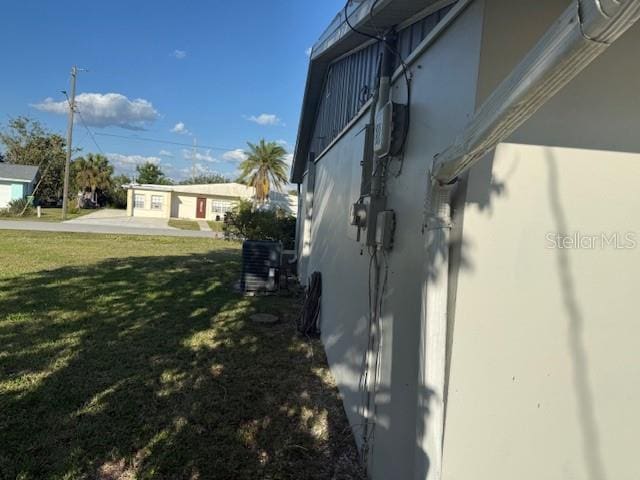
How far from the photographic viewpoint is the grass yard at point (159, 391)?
9.31ft

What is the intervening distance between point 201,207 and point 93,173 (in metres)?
14.6

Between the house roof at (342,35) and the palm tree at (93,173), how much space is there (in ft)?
135

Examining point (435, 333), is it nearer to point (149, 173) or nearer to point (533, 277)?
point (533, 277)

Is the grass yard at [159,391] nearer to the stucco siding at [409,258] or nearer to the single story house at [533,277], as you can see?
the stucco siding at [409,258]

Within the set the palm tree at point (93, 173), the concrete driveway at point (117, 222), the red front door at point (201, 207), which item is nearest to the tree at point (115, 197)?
the palm tree at point (93, 173)

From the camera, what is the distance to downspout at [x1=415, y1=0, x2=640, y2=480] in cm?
78

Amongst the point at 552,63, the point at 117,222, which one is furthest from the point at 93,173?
the point at 552,63

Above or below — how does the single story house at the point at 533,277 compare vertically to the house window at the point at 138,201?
below

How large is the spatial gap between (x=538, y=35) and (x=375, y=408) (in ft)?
7.41

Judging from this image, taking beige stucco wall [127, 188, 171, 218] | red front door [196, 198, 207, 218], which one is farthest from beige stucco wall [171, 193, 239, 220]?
beige stucco wall [127, 188, 171, 218]

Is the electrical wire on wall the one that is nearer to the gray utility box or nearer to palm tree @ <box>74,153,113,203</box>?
the gray utility box

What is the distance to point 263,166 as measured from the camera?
3581cm

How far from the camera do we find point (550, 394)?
170 centimetres

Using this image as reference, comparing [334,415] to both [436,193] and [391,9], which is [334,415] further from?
[391,9]
